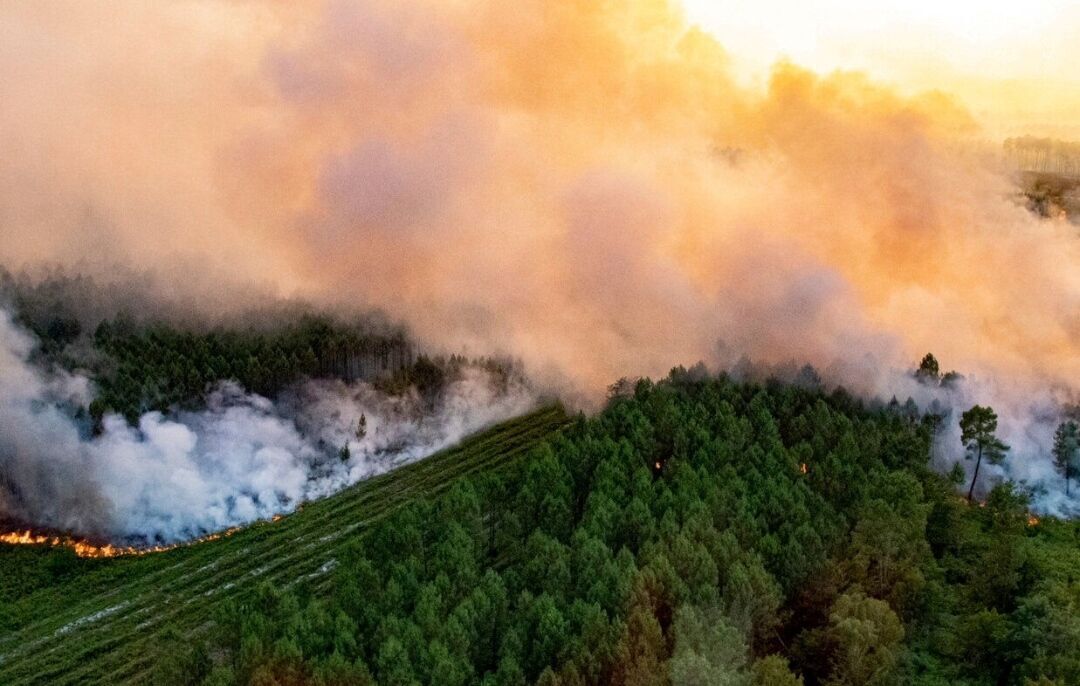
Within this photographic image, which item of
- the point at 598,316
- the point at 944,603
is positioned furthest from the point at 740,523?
the point at 598,316

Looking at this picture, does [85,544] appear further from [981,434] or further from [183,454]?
[981,434]

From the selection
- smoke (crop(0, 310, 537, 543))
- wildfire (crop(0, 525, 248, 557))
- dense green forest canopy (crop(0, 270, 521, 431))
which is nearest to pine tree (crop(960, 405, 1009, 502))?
smoke (crop(0, 310, 537, 543))

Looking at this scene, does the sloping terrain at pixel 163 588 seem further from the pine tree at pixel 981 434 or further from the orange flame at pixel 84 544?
the pine tree at pixel 981 434

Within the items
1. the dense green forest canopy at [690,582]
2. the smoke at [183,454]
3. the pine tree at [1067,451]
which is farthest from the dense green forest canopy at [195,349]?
the pine tree at [1067,451]

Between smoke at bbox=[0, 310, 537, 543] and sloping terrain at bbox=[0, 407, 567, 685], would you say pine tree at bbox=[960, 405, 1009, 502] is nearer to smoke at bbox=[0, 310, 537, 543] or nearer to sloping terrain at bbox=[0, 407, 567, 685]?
sloping terrain at bbox=[0, 407, 567, 685]

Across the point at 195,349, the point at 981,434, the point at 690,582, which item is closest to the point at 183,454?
the point at 195,349

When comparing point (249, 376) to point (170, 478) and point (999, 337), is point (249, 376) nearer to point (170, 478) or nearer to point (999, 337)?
point (170, 478)
